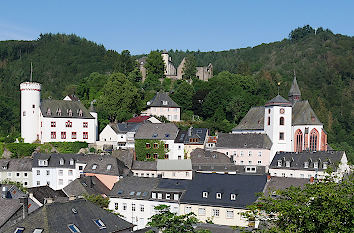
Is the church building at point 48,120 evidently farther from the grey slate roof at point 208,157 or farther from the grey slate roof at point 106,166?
the grey slate roof at point 208,157

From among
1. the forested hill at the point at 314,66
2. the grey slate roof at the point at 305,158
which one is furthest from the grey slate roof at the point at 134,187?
the forested hill at the point at 314,66

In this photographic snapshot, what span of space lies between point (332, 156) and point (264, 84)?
3960cm

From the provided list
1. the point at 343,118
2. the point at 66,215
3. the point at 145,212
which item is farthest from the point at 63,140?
the point at 343,118

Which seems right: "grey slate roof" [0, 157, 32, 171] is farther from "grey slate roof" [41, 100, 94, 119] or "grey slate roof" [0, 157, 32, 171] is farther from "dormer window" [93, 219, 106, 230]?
"dormer window" [93, 219, 106, 230]

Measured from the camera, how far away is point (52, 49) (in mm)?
143375

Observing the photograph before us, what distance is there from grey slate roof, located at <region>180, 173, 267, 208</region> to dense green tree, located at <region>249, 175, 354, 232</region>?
80.1 feet

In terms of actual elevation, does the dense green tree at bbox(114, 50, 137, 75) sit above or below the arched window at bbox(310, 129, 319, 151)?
above

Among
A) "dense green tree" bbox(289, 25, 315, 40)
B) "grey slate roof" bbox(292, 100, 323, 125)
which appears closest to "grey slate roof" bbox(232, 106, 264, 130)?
"grey slate roof" bbox(292, 100, 323, 125)

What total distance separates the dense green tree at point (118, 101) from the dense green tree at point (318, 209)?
57.0 meters

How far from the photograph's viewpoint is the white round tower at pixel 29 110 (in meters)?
62.5

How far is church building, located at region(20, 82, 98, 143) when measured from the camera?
6244 cm

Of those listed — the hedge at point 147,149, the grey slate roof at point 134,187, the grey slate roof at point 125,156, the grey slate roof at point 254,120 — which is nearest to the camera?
the grey slate roof at point 134,187

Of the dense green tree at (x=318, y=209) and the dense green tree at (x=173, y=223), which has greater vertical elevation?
the dense green tree at (x=318, y=209)

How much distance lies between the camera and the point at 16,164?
5725 centimetres
